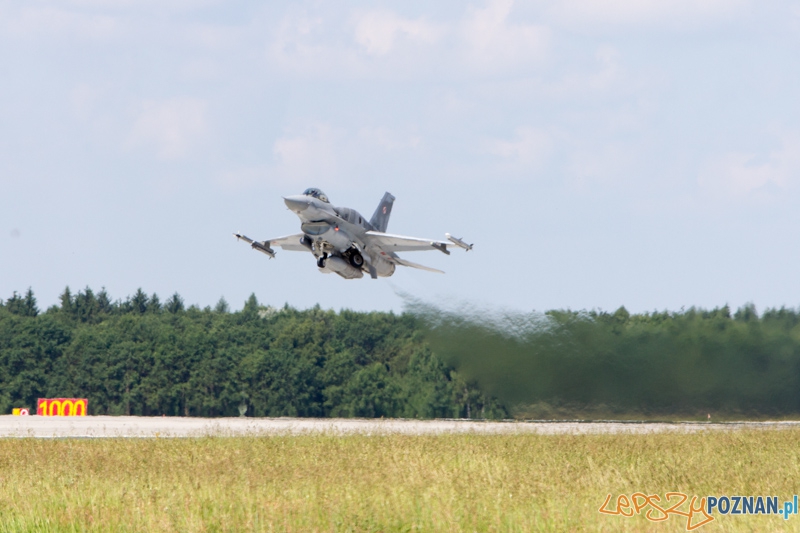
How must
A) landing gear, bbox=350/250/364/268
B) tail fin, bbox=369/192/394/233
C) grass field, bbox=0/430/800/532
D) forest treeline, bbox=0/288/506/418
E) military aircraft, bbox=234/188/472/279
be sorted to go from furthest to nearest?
1. forest treeline, bbox=0/288/506/418
2. tail fin, bbox=369/192/394/233
3. landing gear, bbox=350/250/364/268
4. military aircraft, bbox=234/188/472/279
5. grass field, bbox=0/430/800/532

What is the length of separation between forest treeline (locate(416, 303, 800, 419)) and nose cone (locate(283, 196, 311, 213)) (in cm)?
997

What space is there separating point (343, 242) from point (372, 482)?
18.1 metres

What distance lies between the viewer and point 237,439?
24.5m

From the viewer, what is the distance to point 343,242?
A: 3234 centimetres

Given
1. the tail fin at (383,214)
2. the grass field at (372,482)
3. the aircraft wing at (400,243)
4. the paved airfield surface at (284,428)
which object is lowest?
the grass field at (372,482)

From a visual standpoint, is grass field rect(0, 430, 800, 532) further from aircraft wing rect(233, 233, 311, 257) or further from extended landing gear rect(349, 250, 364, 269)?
aircraft wing rect(233, 233, 311, 257)

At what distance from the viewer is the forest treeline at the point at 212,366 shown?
3489 inches

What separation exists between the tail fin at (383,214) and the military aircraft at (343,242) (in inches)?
2.2

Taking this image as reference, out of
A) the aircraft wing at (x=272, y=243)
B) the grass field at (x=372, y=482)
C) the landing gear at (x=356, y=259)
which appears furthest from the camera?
the aircraft wing at (x=272, y=243)

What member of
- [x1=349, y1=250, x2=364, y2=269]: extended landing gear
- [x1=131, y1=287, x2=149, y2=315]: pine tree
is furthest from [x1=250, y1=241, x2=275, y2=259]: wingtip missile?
[x1=131, y1=287, x2=149, y2=315]: pine tree

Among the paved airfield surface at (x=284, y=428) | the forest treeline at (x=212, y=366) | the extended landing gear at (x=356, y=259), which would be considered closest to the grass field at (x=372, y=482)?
the paved airfield surface at (x=284, y=428)

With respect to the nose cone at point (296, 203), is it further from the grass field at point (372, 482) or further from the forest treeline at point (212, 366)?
the forest treeline at point (212, 366)

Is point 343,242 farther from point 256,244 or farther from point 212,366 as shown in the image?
point 212,366

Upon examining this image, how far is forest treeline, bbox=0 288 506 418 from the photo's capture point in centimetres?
8862
